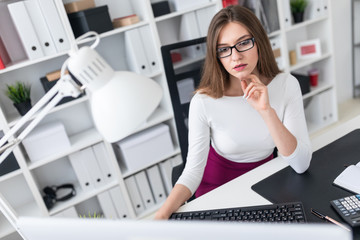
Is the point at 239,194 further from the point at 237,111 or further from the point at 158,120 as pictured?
the point at 158,120

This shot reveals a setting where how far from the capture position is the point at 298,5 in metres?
2.76

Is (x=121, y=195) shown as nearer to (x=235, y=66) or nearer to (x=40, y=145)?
(x=40, y=145)

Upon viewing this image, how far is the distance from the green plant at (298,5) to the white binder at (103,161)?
2100 millimetres

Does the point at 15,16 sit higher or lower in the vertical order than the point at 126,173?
higher

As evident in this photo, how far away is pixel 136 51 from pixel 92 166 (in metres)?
0.88

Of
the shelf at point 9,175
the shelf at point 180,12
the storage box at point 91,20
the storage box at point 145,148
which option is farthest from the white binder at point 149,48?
the shelf at point 9,175

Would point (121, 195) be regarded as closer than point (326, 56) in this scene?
Yes

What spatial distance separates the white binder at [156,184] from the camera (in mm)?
2377

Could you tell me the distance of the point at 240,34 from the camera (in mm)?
1220

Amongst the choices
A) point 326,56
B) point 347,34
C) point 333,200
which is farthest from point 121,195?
point 347,34

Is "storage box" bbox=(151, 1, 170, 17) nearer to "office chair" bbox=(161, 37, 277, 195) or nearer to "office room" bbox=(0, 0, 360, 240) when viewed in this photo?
"office room" bbox=(0, 0, 360, 240)

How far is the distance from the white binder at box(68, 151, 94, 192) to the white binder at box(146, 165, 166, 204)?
45 cm

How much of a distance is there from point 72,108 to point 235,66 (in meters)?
1.50

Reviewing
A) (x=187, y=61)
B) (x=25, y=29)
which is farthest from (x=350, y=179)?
(x=25, y=29)
